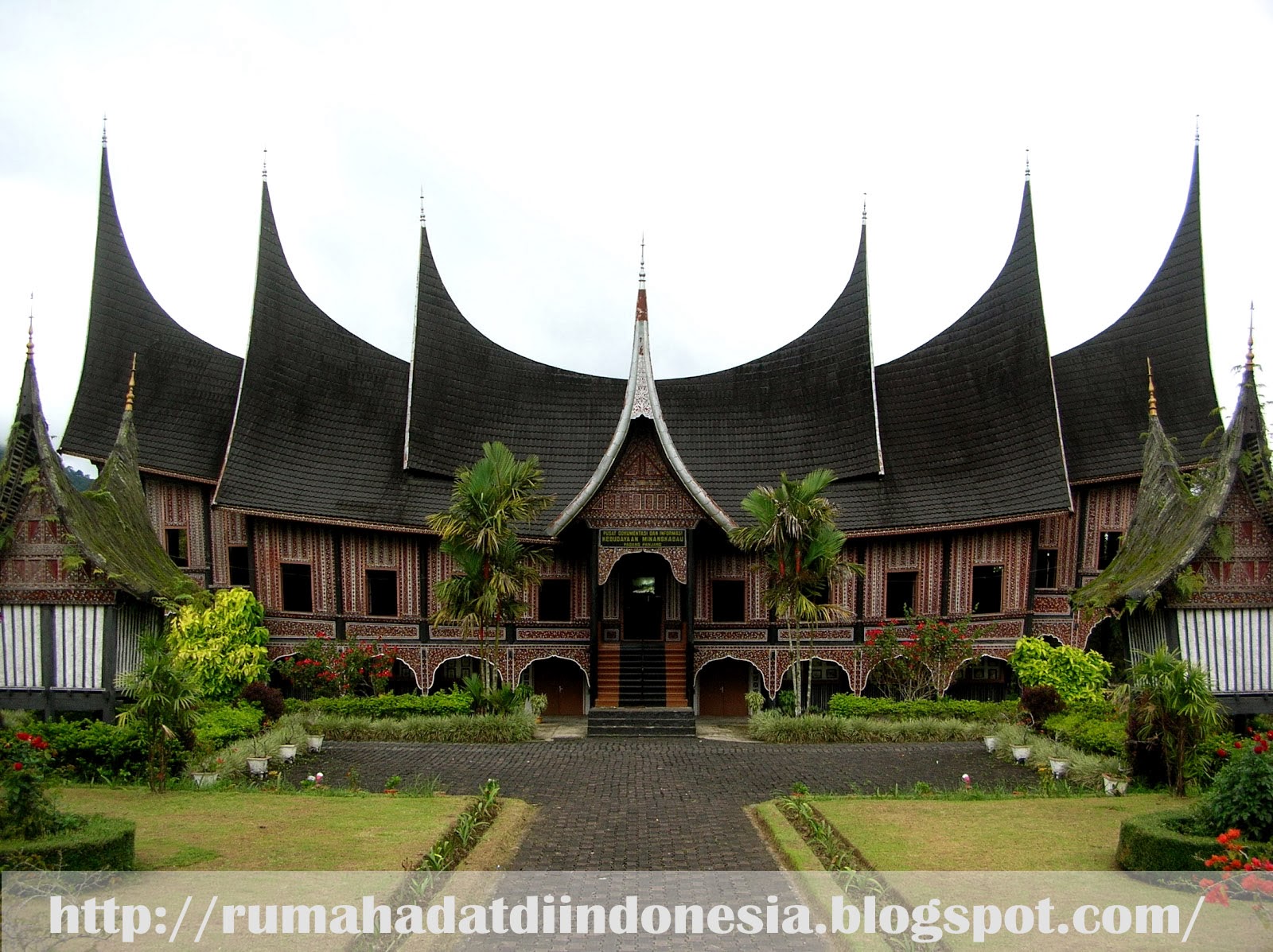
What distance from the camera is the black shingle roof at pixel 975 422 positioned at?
2089cm

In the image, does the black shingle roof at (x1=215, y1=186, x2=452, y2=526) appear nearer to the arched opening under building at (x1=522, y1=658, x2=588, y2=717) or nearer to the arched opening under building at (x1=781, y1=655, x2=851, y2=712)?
the arched opening under building at (x1=522, y1=658, x2=588, y2=717)

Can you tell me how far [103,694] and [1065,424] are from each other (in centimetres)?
1908

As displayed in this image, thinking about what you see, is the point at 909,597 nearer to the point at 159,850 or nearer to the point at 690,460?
the point at 690,460

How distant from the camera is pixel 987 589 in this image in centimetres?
2145

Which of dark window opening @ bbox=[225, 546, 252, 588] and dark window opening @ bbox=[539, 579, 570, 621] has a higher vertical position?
dark window opening @ bbox=[225, 546, 252, 588]

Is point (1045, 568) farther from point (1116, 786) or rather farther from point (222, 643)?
point (222, 643)

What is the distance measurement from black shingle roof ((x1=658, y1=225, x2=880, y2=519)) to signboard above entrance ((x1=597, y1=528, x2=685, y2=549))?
8.32ft

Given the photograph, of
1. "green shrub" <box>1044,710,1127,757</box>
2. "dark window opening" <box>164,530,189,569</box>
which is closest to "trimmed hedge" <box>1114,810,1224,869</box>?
"green shrub" <box>1044,710,1127,757</box>

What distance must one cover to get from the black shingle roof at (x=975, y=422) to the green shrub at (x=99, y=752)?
554 inches

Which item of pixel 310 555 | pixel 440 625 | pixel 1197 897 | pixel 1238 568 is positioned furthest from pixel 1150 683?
pixel 310 555

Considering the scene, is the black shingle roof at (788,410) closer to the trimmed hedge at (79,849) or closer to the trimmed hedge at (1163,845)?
the trimmed hedge at (1163,845)

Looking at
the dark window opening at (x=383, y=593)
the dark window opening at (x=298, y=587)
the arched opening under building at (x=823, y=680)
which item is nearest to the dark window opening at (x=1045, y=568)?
the arched opening under building at (x=823, y=680)

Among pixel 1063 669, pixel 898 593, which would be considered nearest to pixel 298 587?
pixel 898 593

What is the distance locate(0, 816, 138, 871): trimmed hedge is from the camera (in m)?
7.50
